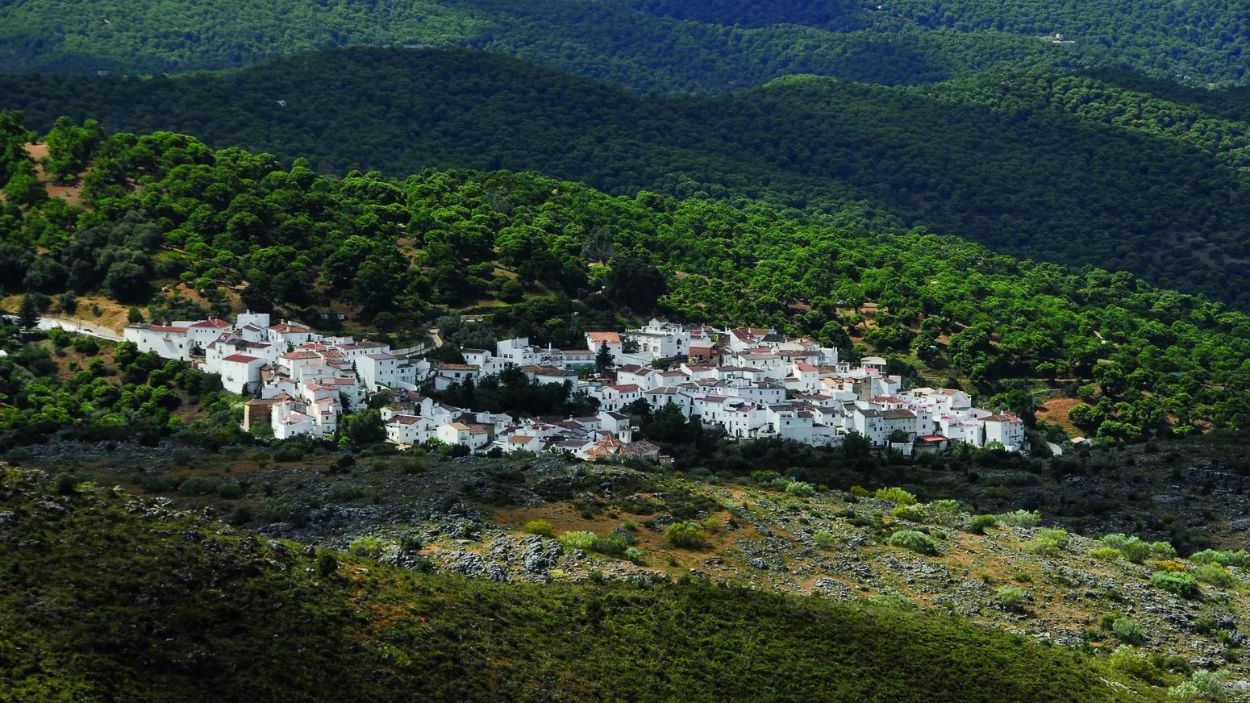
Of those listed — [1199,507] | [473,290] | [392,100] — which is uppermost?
[392,100]

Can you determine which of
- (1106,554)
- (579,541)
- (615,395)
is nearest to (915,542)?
(1106,554)

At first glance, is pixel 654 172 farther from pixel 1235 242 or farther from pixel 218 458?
pixel 218 458

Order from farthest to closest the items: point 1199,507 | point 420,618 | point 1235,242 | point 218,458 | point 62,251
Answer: point 1235,242 < point 62,251 < point 1199,507 < point 218,458 < point 420,618

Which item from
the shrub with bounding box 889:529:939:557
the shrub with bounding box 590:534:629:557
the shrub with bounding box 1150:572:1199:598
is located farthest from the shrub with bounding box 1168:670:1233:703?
the shrub with bounding box 590:534:629:557

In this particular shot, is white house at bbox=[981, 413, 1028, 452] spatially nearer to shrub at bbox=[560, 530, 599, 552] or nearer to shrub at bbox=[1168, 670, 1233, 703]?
shrub at bbox=[560, 530, 599, 552]

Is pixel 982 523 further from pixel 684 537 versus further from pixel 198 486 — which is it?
pixel 198 486

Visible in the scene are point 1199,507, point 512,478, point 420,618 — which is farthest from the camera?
point 1199,507

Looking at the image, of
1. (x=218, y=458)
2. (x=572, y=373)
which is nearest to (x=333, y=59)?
(x=572, y=373)
